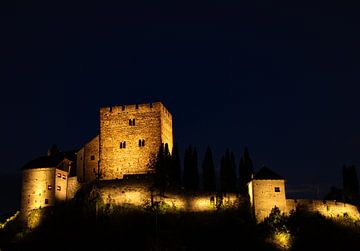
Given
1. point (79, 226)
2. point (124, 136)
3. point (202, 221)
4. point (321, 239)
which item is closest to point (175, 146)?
point (124, 136)

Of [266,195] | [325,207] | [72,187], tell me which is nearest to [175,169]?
[266,195]

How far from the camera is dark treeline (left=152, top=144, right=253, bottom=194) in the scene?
60.7m

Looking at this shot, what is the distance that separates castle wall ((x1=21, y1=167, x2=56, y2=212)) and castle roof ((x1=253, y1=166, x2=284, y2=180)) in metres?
23.5

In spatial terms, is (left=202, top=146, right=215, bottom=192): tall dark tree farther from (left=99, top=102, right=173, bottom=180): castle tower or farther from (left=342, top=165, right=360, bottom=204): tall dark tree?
(left=342, top=165, right=360, bottom=204): tall dark tree

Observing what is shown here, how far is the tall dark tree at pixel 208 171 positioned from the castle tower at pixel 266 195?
6.70m

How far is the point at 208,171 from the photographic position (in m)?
62.7

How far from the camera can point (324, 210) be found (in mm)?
59406

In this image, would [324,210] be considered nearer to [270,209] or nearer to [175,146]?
[270,209]

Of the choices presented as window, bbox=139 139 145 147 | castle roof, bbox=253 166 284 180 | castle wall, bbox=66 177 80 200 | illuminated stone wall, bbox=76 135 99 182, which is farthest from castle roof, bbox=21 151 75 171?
castle roof, bbox=253 166 284 180

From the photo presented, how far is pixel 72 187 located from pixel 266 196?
23.5 metres

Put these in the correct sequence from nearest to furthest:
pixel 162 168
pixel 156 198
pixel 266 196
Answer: pixel 266 196 → pixel 156 198 → pixel 162 168

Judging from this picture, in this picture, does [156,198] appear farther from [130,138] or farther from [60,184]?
[60,184]

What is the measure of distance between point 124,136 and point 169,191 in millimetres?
11066

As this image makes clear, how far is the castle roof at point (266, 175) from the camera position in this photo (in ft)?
185
